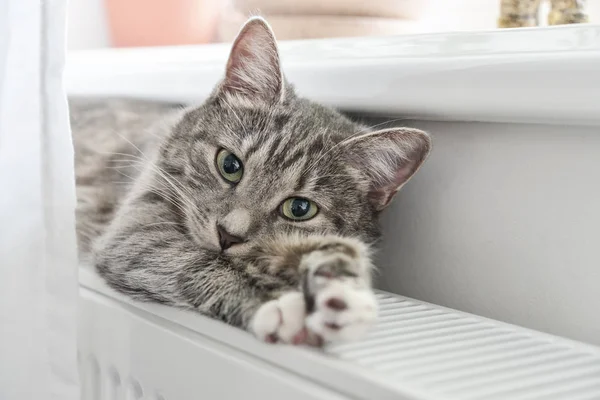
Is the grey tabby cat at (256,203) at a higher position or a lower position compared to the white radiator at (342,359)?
higher

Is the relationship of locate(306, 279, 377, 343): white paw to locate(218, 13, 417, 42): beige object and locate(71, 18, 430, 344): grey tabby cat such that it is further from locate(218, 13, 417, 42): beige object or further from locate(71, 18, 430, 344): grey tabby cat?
locate(218, 13, 417, 42): beige object

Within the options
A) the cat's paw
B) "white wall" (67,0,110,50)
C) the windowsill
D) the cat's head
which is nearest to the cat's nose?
the cat's head

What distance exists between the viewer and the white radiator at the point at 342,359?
57 centimetres

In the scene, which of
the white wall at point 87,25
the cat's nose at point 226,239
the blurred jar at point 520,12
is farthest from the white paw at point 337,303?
the white wall at point 87,25

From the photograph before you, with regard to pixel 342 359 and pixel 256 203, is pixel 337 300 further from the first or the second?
pixel 256 203

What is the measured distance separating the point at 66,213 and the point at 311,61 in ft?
1.23

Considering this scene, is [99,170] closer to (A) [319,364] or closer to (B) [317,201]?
(B) [317,201]

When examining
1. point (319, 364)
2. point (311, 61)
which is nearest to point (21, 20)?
point (311, 61)

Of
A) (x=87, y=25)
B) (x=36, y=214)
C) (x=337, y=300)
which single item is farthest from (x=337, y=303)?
(x=87, y=25)

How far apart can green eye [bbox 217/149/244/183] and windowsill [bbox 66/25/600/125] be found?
152 millimetres

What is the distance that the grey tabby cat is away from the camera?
0.71 metres

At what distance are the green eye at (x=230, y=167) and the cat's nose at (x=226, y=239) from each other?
0.27ft

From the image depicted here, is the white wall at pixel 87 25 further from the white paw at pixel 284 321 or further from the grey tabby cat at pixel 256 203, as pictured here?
the white paw at pixel 284 321

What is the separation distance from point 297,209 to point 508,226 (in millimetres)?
255
